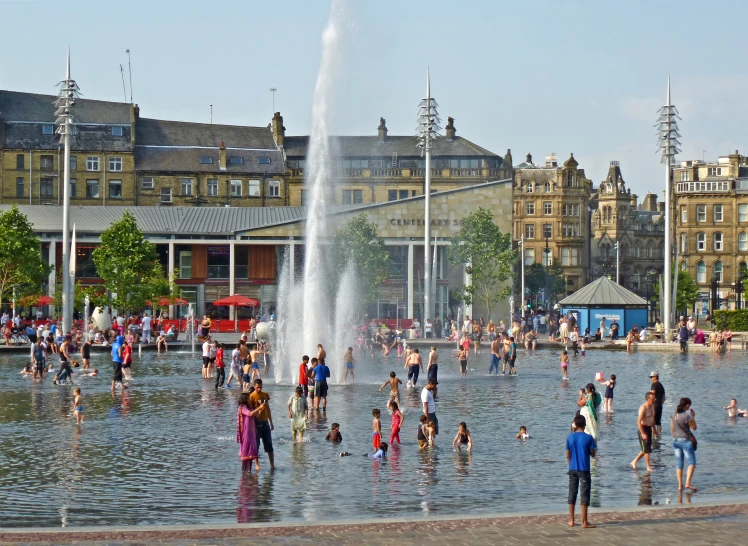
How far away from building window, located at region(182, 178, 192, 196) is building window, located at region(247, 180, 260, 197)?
6.01 meters

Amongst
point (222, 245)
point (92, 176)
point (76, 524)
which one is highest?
point (92, 176)

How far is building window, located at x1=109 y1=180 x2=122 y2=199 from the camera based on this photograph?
4675 inches

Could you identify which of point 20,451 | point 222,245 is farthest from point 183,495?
point 222,245

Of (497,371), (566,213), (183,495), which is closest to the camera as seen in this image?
(183,495)

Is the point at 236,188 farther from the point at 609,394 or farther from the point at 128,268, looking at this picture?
the point at 609,394

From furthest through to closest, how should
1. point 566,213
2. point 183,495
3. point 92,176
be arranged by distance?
point 566,213 → point 92,176 → point 183,495

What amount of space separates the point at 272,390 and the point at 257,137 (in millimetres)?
88279

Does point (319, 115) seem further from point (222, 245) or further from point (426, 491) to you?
point (222, 245)

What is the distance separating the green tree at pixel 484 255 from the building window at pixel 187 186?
124ft

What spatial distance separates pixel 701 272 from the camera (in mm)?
143000

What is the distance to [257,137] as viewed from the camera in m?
126

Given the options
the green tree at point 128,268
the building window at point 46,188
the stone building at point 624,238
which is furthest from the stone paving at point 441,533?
the stone building at point 624,238

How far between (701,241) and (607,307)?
238 ft

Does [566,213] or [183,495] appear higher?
[566,213]
